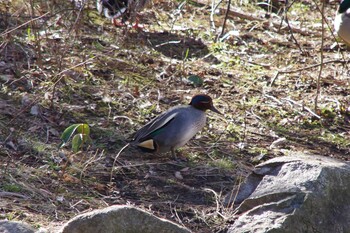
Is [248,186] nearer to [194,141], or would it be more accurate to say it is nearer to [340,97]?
[194,141]

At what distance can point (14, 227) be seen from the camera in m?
4.12

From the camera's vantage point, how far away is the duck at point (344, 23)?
9328 millimetres

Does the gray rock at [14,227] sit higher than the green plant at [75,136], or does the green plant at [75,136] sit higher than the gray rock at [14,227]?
the green plant at [75,136]

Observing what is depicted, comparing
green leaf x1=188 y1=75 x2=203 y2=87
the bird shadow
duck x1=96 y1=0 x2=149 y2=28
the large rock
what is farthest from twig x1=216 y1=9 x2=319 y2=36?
the large rock

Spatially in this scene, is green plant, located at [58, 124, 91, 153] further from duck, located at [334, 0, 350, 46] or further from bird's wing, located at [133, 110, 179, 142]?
duck, located at [334, 0, 350, 46]

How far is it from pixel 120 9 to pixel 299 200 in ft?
14.2

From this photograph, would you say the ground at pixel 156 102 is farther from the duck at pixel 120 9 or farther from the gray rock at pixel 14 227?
the gray rock at pixel 14 227

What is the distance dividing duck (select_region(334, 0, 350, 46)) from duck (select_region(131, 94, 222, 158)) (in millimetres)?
3731

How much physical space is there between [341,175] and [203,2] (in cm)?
566

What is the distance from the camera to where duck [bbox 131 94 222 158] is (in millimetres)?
5977

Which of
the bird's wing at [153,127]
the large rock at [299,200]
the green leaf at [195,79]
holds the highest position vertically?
the large rock at [299,200]

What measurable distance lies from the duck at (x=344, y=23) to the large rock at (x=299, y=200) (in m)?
4.46

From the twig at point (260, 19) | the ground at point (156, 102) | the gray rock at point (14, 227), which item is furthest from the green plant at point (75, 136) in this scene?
the twig at point (260, 19)

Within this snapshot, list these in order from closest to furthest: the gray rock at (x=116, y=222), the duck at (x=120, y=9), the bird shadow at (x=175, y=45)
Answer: the gray rock at (x=116, y=222)
the duck at (x=120, y=9)
the bird shadow at (x=175, y=45)
